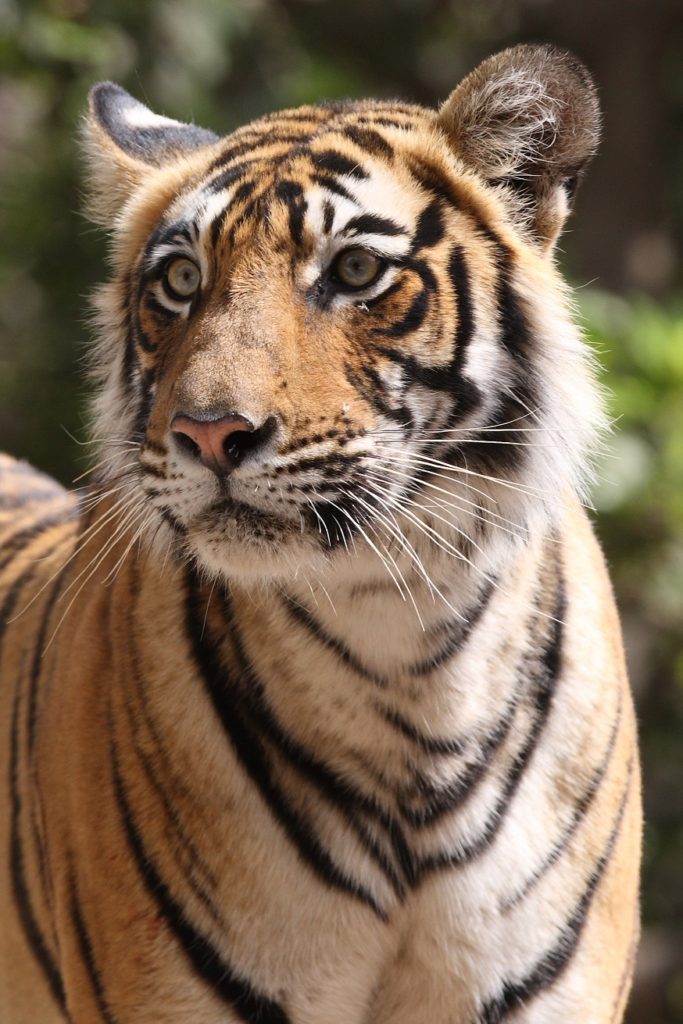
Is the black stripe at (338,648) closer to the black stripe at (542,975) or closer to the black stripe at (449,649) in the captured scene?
the black stripe at (449,649)

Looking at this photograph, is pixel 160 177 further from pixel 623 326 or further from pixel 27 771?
pixel 623 326

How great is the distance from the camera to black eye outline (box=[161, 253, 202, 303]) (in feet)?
6.68

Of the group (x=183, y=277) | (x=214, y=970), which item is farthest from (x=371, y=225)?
(x=214, y=970)

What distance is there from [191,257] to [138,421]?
25 cm

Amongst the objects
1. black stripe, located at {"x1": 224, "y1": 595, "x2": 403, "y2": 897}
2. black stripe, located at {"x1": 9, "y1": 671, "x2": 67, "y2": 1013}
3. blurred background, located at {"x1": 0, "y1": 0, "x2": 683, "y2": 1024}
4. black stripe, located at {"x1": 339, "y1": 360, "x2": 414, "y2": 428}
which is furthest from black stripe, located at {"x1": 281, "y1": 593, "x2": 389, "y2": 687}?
blurred background, located at {"x1": 0, "y1": 0, "x2": 683, "y2": 1024}

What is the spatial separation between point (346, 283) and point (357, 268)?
0.09 feet

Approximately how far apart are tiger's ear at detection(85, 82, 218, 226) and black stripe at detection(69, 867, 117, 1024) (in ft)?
3.43

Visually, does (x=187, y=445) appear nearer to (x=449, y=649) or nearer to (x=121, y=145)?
(x=449, y=649)

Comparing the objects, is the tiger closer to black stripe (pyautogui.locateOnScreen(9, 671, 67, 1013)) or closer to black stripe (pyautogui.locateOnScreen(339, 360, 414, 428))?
black stripe (pyautogui.locateOnScreen(339, 360, 414, 428))

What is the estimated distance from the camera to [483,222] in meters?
2.07

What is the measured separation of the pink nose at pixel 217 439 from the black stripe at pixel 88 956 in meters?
0.69

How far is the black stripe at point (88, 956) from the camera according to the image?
205 cm

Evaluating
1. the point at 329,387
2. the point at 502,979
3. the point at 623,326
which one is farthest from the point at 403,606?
the point at 623,326

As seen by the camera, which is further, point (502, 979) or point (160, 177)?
point (160, 177)
